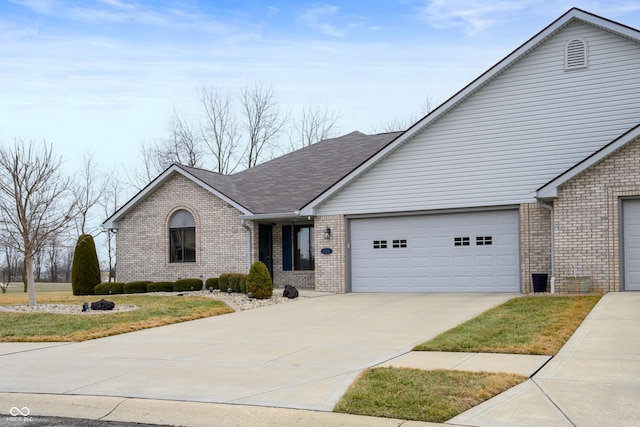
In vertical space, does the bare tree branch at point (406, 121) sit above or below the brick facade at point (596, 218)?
above

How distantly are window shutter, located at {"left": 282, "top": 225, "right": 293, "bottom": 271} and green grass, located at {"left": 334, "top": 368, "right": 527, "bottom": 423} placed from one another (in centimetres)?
1642

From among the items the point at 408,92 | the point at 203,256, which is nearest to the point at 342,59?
the point at 203,256

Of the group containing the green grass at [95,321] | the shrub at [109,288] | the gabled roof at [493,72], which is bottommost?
the shrub at [109,288]

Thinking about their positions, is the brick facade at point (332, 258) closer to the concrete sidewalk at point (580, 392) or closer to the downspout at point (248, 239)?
the downspout at point (248, 239)

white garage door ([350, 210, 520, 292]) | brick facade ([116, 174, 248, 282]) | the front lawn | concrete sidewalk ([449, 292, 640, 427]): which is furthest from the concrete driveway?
brick facade ([116, 174, 248, 282])

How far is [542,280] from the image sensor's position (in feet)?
56.6

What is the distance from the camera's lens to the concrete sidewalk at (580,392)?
5867 millimetres

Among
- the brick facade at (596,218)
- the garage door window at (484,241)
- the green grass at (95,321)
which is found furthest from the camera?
the garage door window at (484,241)

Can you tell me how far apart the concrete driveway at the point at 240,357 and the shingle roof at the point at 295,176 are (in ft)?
29.8

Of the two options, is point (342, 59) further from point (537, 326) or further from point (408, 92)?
point (408, 92)

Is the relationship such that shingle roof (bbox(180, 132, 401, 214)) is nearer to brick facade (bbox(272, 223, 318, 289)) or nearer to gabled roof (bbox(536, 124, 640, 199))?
brick facade (bbox(272, 223, 318, 289))

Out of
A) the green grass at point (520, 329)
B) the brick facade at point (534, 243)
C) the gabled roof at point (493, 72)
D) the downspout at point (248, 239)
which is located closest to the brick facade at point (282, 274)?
the downspout at point (248, 239)

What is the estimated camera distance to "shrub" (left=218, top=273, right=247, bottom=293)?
20234 mm

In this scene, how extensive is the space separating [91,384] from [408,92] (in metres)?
41.4
